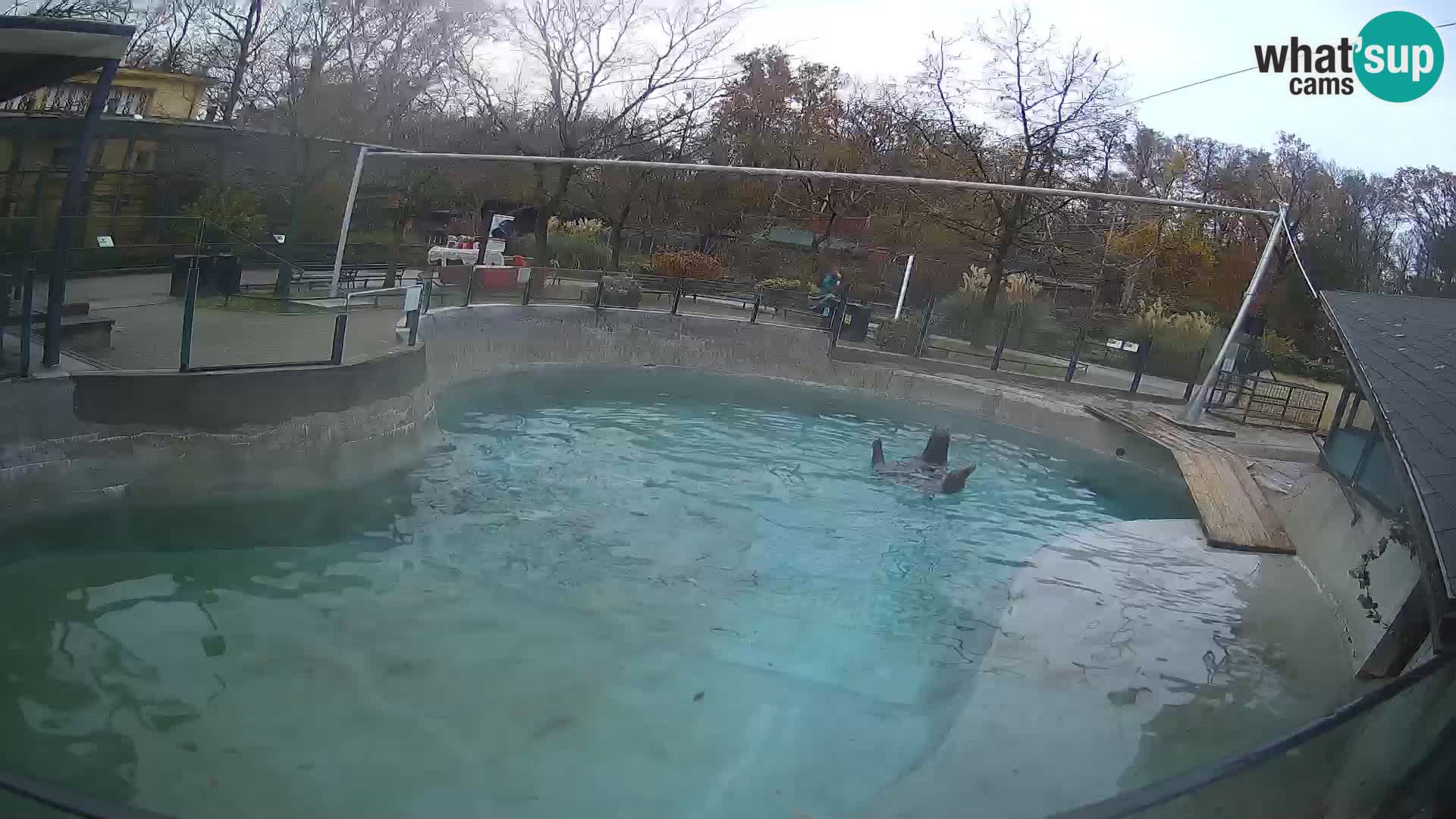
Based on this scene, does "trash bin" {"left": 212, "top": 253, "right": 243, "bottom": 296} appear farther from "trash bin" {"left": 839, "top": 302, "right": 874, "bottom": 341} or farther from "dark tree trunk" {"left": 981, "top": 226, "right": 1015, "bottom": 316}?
"dark tree trunk" {"left": 981, "top": 226, "right": 1015, "bottom": 316}

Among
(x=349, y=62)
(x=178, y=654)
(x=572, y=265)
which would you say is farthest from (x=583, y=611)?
(x=572, y=265)

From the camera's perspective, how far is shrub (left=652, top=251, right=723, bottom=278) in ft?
84.0

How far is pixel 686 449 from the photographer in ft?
44.9

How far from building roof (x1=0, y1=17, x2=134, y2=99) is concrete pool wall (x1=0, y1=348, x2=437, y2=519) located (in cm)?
227

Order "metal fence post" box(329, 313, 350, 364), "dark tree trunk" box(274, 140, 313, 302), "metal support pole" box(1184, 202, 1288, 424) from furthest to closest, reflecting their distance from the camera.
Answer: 1. "dark tree trunk" box(274, 140, 313, 302)
2. "metal support pole" box(1184, 202, 1288, 424)
3. "metal fence post" box(329, 313, 350, 364)

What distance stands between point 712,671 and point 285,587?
321 centimetres

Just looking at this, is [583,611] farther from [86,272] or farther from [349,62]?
[349,62]

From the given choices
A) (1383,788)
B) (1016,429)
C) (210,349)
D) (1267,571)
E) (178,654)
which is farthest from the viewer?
(1016,429)

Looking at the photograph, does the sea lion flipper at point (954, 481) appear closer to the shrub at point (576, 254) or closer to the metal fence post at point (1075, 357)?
the metal fence post at point (1075, 357)

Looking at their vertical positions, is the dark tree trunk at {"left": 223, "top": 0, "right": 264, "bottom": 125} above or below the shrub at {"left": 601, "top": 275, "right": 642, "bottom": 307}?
above

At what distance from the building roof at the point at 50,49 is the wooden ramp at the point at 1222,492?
33.1 feet

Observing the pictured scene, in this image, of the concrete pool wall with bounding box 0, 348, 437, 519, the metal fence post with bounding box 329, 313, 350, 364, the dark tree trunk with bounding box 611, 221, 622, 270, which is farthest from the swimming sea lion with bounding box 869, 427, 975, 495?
the dark tree trunk with bounding box 611, 221, 622, 270

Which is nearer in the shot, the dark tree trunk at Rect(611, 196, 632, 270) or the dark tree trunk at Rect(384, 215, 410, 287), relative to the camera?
the dark tree trunk at Rect(384, 215, 410, 287)

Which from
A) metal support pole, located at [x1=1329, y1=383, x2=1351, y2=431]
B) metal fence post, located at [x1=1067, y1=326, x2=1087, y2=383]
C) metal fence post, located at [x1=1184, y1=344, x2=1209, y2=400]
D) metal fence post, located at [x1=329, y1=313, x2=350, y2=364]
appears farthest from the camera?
metal fence post, located at [x1=1067, y1=326, x2=1087, y2=383]
